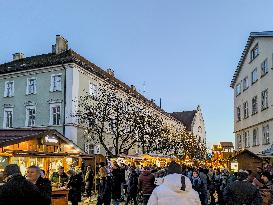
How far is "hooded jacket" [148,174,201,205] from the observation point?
4.41m

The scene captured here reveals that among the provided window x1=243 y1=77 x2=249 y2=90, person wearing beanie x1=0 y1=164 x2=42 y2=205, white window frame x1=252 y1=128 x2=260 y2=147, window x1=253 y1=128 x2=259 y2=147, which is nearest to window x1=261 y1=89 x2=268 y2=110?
white window frame x1=252 y1=128 x2=260 y2=147

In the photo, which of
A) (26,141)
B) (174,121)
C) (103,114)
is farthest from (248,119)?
(174,121)

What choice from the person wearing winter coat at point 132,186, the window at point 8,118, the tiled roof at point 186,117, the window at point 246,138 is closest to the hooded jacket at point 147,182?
the person wearing winter coat at point 132,186

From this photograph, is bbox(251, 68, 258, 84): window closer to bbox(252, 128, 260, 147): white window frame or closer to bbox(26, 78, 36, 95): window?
bbox(252, 128, 260, 147): white window frame

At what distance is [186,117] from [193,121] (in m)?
2.35

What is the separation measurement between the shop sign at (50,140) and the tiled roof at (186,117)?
8165cm

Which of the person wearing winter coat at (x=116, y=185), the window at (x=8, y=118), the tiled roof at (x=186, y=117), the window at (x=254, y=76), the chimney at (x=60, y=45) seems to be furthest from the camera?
the tiled roof at (x=186, y=117)

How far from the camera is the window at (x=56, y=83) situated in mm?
41069

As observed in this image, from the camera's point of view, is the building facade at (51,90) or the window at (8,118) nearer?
the building facade at (51,90)

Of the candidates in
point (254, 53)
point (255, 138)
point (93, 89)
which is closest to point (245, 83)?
point (254, 53)

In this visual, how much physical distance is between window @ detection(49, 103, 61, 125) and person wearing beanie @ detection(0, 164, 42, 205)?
1390 inches

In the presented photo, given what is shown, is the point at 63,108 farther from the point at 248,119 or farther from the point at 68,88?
the point at 248,119

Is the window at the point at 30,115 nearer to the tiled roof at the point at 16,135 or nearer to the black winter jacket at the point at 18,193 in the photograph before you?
the tiled roof at the point at 16,135

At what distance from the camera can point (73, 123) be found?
3934cm
